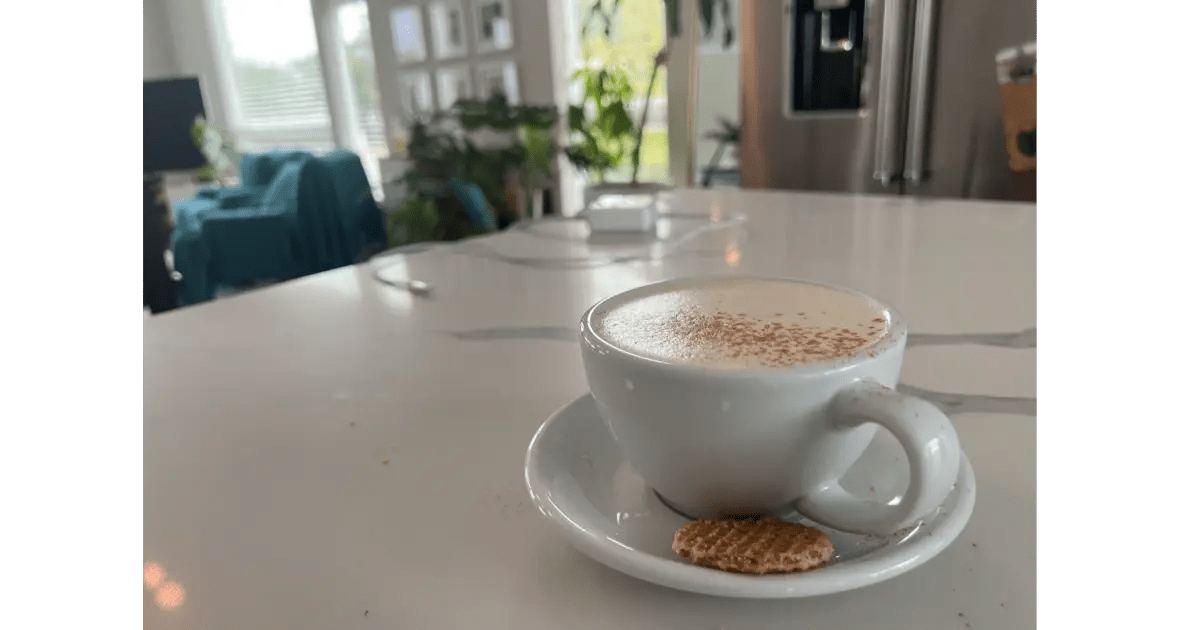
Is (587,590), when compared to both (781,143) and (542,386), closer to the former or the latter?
(542,386)

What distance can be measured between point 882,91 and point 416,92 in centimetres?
278

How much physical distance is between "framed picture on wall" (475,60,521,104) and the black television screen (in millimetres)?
1662

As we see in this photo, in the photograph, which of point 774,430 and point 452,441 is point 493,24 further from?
point 774,430

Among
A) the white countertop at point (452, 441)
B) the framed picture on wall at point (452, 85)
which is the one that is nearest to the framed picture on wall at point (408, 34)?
the framed picture on wall at point (452, 85)

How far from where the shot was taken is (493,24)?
11.0 feet

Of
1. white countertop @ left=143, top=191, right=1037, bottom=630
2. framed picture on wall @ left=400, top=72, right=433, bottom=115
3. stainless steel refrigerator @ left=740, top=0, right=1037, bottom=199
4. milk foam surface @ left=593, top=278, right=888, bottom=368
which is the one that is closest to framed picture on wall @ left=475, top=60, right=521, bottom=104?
framed picture on wall @ left=400, top=72, right=433, bottom=115

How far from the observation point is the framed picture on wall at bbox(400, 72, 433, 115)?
3684mm

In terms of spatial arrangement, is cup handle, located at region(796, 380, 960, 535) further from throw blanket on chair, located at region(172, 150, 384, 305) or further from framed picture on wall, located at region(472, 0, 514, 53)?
framed picture on wall, located at region(472, 0, 514, 53)

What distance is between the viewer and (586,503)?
0.92ft

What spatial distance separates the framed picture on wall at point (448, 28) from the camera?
11.4ft

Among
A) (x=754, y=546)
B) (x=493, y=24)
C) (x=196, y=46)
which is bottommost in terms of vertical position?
(x=754, y=546)

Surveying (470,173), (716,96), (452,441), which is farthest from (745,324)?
(470,173)

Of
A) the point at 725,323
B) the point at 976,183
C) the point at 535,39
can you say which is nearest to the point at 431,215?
the point at 535,39

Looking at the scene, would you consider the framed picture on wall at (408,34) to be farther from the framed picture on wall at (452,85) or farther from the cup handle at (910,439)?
the cup handle at (910,439)
